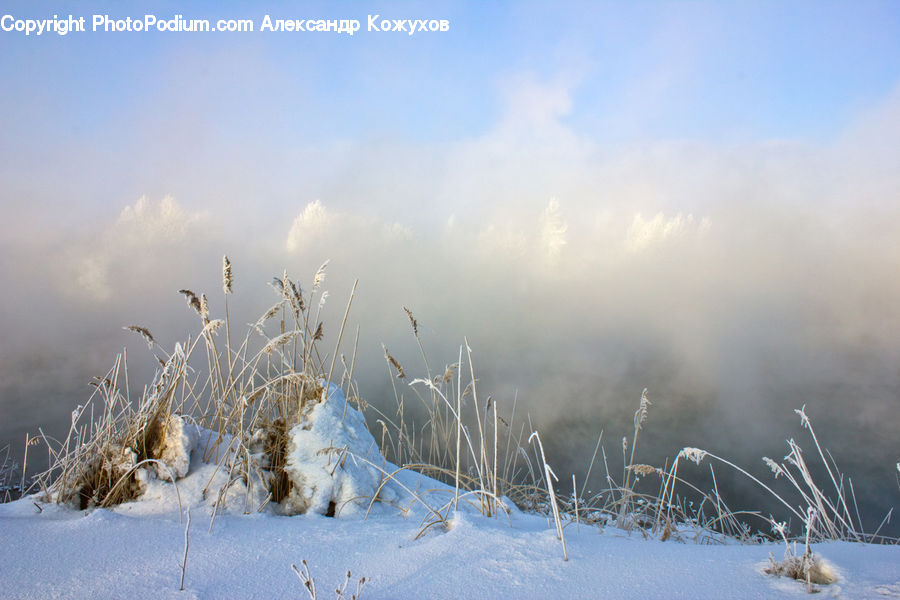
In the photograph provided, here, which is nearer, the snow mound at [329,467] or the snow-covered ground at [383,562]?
the snow-covered ground at [383,562]

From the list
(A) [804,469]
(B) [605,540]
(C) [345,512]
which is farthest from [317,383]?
(A) [804,469]

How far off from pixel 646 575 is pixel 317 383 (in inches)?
68.4

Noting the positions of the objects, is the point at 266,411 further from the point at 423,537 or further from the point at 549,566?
the point at 549,566

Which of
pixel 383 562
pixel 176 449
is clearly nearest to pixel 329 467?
pixel 176 449

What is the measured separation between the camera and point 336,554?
5.30 feet

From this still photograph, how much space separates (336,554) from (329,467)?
0.72 metres

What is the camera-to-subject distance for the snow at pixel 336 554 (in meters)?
1.33

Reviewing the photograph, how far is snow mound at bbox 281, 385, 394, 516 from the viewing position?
88.9 inches

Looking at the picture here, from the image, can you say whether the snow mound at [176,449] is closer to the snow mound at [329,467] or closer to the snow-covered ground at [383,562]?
the snow-covered ground at [383,562]

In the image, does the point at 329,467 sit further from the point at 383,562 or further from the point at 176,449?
the point at 383,562

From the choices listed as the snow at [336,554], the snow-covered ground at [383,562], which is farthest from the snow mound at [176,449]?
the snow-covered ground at [383,562]

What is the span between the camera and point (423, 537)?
1815 mm

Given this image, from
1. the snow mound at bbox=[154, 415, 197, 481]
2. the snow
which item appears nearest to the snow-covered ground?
the snow

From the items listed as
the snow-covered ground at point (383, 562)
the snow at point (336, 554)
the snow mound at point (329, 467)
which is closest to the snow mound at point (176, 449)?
the snow at point (336, 554)
